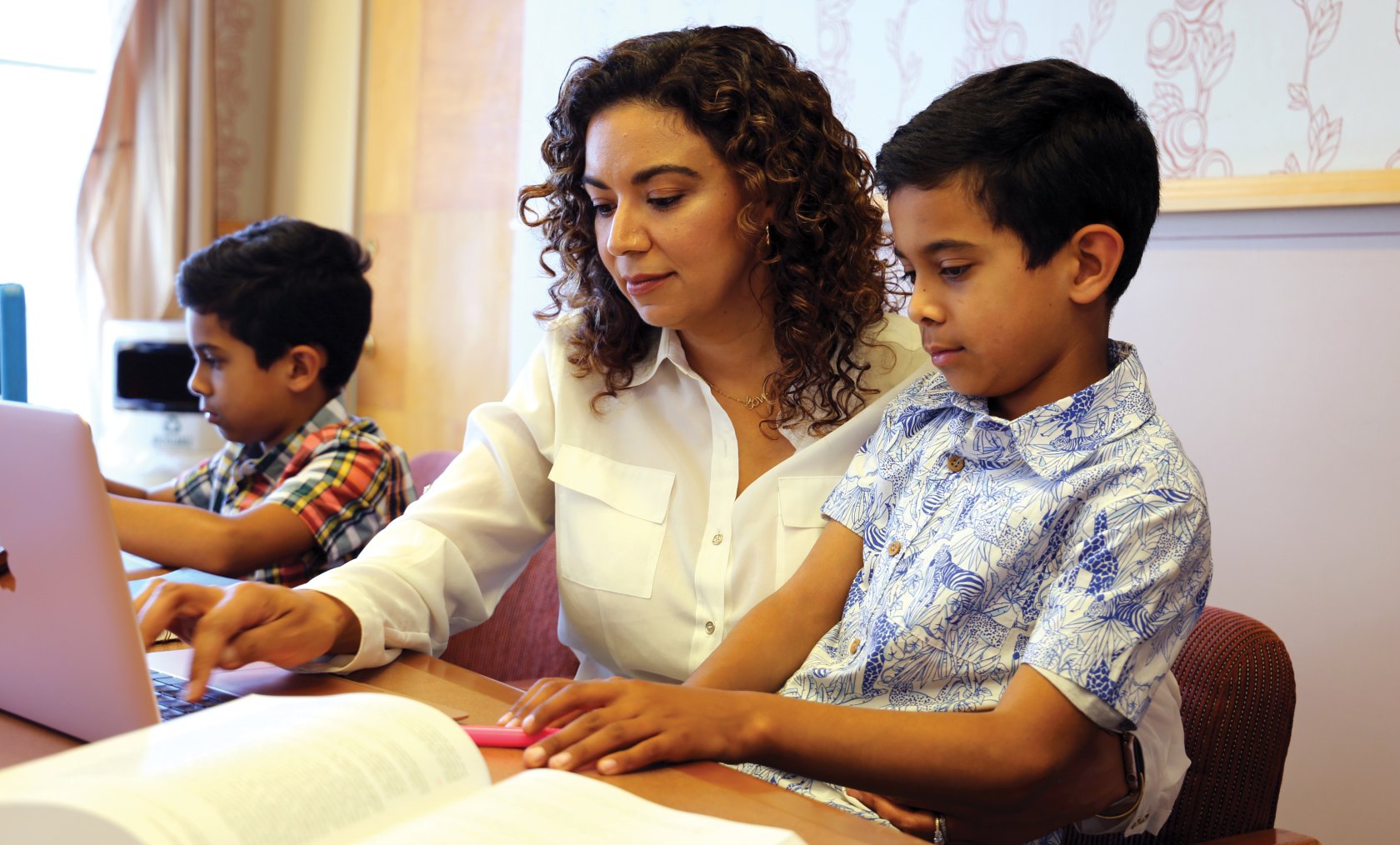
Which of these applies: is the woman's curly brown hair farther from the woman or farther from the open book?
the open book

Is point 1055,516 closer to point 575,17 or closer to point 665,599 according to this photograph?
point 665,599

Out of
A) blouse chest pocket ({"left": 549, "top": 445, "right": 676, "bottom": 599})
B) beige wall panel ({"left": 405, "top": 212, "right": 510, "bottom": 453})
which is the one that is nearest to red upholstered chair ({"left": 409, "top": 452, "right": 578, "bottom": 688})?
blouse chest pocket ({"left": 549, "top": 445, "right": 676, "bottom": 599})

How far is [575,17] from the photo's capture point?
2.92m

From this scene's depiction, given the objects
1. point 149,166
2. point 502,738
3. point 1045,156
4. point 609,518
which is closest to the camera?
point 502,738

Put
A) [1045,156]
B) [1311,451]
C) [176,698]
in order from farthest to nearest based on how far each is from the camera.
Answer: [1311,451] → [1045,156] → [176,698]

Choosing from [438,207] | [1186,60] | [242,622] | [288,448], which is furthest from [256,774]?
[438,207]

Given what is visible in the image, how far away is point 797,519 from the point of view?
138 cm

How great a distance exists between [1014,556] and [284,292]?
135cm

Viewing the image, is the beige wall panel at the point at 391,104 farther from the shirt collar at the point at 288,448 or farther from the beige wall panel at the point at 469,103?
the shirt collar at the point at 288,448

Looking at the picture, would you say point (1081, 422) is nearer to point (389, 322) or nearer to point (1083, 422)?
point (1083, 422)

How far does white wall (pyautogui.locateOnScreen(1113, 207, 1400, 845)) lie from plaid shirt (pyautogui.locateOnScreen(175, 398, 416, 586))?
1164mm

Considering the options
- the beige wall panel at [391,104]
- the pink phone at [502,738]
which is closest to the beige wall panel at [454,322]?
the beige wall panel at [391,104]

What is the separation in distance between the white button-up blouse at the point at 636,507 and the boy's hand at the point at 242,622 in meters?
0.23

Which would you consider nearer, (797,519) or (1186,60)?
(797,519)
